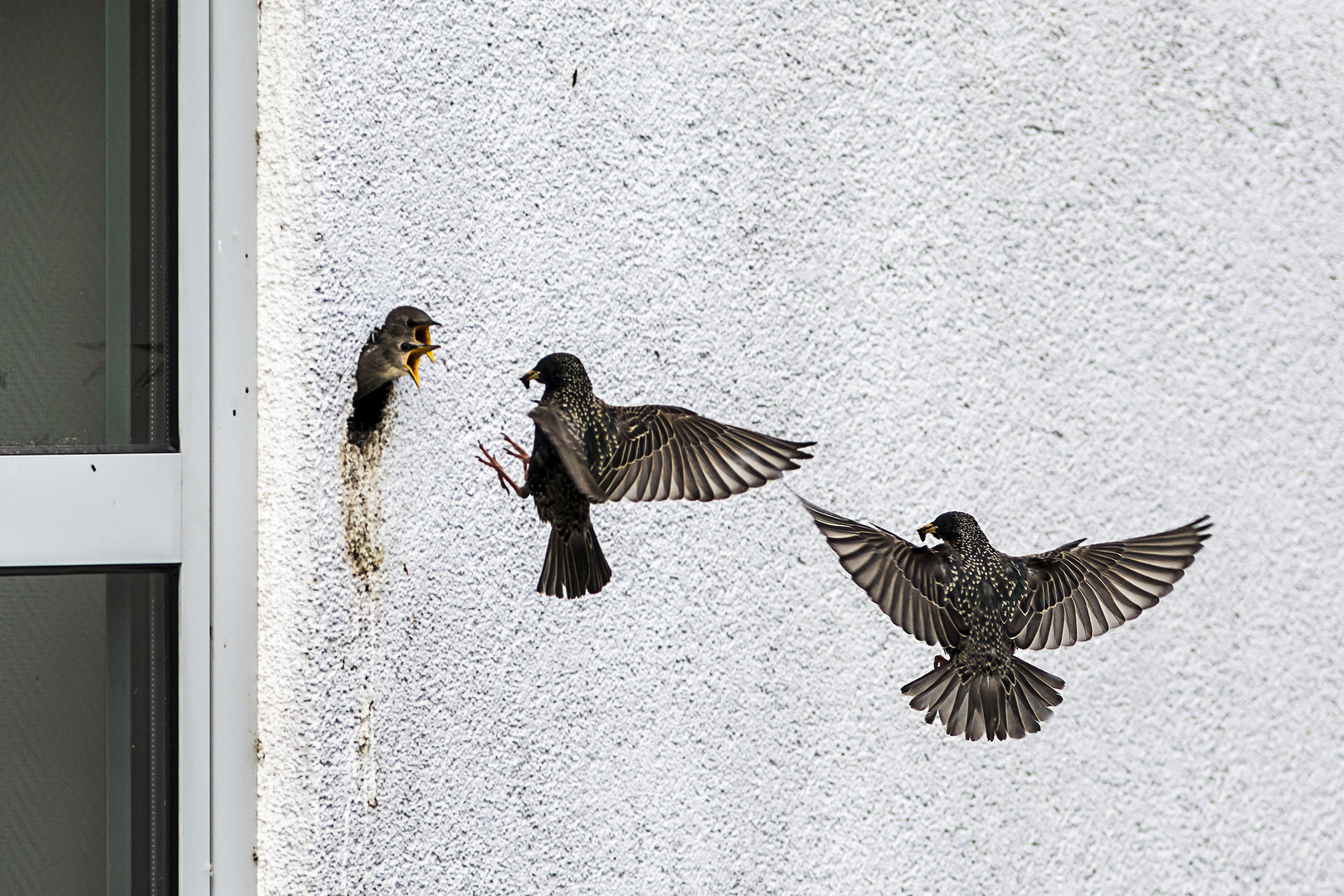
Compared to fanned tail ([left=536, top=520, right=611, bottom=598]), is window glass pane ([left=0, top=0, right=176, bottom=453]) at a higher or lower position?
higher

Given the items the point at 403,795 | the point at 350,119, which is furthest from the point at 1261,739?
the point at 350,119

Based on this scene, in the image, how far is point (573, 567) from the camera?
5.21 feet

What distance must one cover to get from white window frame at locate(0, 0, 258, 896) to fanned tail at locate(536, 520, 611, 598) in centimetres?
43

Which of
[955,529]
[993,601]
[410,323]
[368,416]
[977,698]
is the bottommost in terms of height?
[977,698]

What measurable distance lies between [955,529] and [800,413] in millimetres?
549

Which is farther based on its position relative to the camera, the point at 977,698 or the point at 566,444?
the point at 977,698

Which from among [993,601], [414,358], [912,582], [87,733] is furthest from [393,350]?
[993,601]

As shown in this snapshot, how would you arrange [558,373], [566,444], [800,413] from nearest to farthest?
[566,444] < [558,373] < [800,413]

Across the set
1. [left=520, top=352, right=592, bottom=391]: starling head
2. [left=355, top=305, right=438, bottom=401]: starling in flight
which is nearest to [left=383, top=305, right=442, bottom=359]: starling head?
[left=355, top=305, right=438, bottom=401]: starling in flight

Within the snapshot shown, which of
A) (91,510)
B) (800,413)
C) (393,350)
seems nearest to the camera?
(91,510)

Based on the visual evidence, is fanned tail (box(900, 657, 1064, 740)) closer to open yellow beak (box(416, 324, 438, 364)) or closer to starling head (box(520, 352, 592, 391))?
starling head (box(520, 352, 592, 391))

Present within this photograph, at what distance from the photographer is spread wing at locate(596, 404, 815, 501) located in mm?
1438

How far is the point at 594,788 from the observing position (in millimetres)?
2010

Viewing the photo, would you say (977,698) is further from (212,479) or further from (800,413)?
(212,479)
